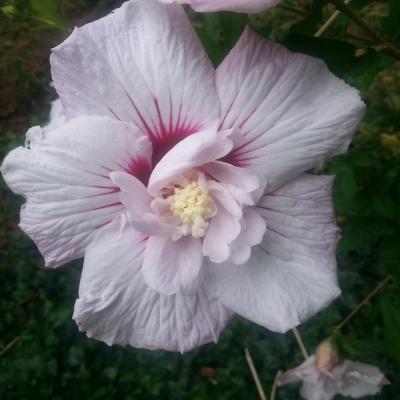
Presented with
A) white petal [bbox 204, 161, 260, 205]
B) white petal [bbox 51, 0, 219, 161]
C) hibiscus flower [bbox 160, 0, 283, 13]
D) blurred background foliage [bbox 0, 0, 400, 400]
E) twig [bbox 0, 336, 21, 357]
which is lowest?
twig [bbox 0, 336, 21, 357]

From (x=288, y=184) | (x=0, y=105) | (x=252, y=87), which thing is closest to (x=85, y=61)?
(x=252, y=87)

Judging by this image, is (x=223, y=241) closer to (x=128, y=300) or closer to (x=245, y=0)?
(x=128, y=300)

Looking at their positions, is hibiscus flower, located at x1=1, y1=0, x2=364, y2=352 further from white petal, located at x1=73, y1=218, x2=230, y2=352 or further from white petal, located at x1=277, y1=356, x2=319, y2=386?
white petal, located at x1=277, y1=356, x2=319, y2=386

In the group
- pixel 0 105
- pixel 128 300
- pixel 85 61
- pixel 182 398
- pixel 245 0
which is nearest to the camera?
pixel 245 0

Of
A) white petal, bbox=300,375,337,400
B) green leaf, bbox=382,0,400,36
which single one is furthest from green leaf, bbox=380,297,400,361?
green leaf, bbox=382,0,400,36

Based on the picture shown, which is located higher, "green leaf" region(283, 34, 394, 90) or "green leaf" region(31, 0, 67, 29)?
"green leaf" region(283, 34, 394, 90)

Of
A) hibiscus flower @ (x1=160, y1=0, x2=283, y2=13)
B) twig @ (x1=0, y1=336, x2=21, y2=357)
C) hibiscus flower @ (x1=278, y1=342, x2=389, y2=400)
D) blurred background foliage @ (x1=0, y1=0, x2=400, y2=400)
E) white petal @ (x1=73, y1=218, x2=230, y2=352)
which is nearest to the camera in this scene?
hibiscus flower @ (x1=160, y1=0, x2=283, y2=13)

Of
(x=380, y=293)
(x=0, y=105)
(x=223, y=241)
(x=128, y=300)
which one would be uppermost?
(x=223, y=241)

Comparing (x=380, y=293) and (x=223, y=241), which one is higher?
(x=223, y=241)
